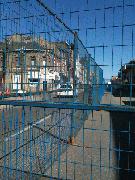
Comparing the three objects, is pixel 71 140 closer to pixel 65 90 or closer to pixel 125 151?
pixel 65 90

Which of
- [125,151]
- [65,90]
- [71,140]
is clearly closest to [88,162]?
[71,140]

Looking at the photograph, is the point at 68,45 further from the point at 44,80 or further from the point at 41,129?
the point at 41,129

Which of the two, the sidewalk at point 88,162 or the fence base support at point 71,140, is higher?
the fence base support at point 71,140

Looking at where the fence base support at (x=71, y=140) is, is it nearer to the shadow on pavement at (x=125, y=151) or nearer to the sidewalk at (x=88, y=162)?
the sidewalk at (x=88, y=162)

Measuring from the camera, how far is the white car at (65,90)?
5.64m

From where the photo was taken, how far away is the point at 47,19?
15.4 ft

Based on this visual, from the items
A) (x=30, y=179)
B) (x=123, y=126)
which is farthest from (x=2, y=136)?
(x=123, y=126)

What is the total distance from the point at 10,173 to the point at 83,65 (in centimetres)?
285

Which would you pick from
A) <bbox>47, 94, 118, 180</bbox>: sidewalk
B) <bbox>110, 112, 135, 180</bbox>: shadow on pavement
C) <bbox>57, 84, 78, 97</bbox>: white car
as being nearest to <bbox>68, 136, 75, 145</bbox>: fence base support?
<bbox>47, 94, 118, 180</bbox>: sidewalk

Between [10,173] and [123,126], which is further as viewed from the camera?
[123,126]

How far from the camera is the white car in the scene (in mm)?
5639

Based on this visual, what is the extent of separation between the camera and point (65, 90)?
19.2ft

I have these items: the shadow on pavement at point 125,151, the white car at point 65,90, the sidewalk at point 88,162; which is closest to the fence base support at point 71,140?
the sidewalk at point 88,162

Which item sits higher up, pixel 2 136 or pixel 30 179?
pixel 2 136
